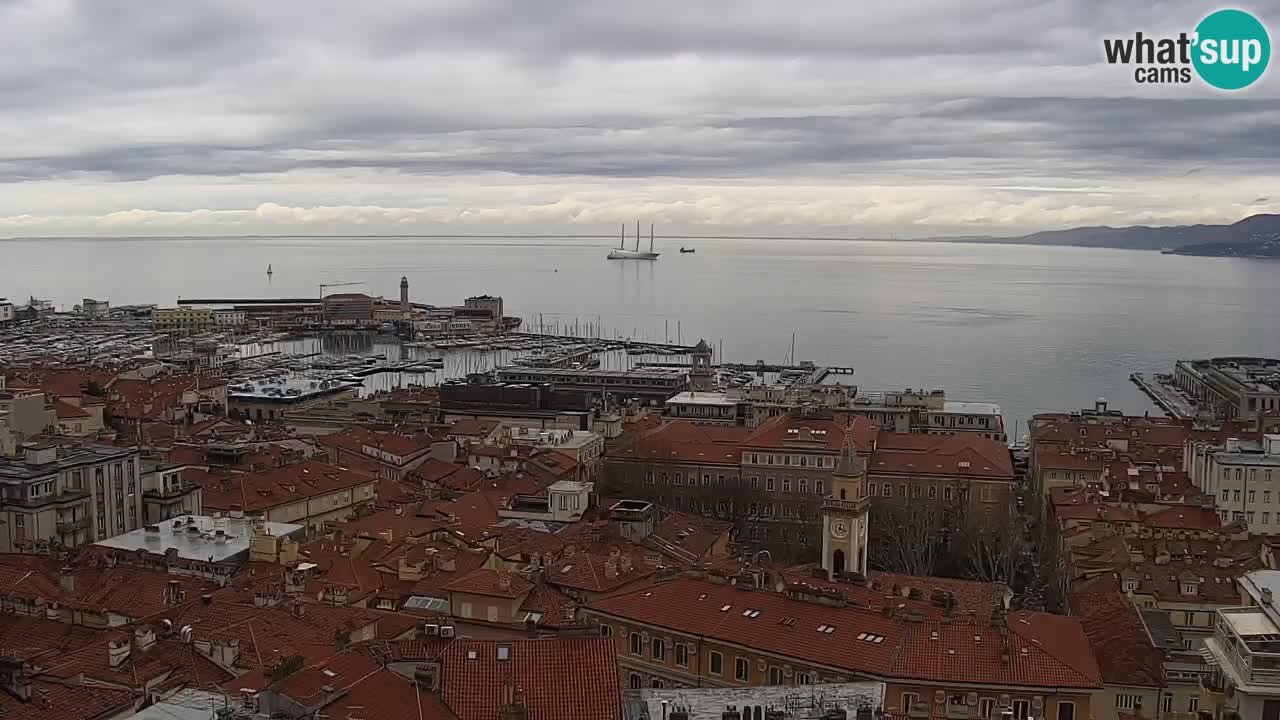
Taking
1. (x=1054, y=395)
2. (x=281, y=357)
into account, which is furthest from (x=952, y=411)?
(x=281, y=357)

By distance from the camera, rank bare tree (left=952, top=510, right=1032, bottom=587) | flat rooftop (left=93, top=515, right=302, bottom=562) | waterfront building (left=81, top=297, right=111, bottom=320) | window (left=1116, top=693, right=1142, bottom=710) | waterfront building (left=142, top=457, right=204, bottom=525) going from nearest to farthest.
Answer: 1. window (left=1116, top=693, right=1142, bottom=710)
2. flat rooftop (left=93, top=515, right=302, bottom=562)
3. bare tree (left=952, top=510, right=1032, bottom=587)
4. waterfront building (left=142, top=457, right=204, bottom=525)
5. waterfront building (left=81, top=297, right=111, bottom=320)

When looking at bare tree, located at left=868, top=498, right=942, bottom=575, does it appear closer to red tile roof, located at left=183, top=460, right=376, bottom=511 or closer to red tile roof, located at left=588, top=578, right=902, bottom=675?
red tile roof, located at left=588, top=578, right=902, bottom=675

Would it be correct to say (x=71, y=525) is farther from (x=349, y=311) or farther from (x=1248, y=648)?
(x=349, y=311)

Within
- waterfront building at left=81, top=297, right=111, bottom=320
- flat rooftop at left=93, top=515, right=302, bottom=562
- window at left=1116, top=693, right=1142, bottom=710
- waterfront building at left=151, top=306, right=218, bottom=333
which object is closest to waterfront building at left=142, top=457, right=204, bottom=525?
flat rooftop at left=93, top=515, right=302, bottom=562

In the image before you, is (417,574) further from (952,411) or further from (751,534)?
(952,411)

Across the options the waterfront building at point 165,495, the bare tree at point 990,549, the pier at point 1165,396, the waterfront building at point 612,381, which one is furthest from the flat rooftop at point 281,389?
the pier at point 1165,396

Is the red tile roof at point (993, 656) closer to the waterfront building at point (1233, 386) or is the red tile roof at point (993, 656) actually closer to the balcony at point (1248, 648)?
the balcony at point (1248, 648)
